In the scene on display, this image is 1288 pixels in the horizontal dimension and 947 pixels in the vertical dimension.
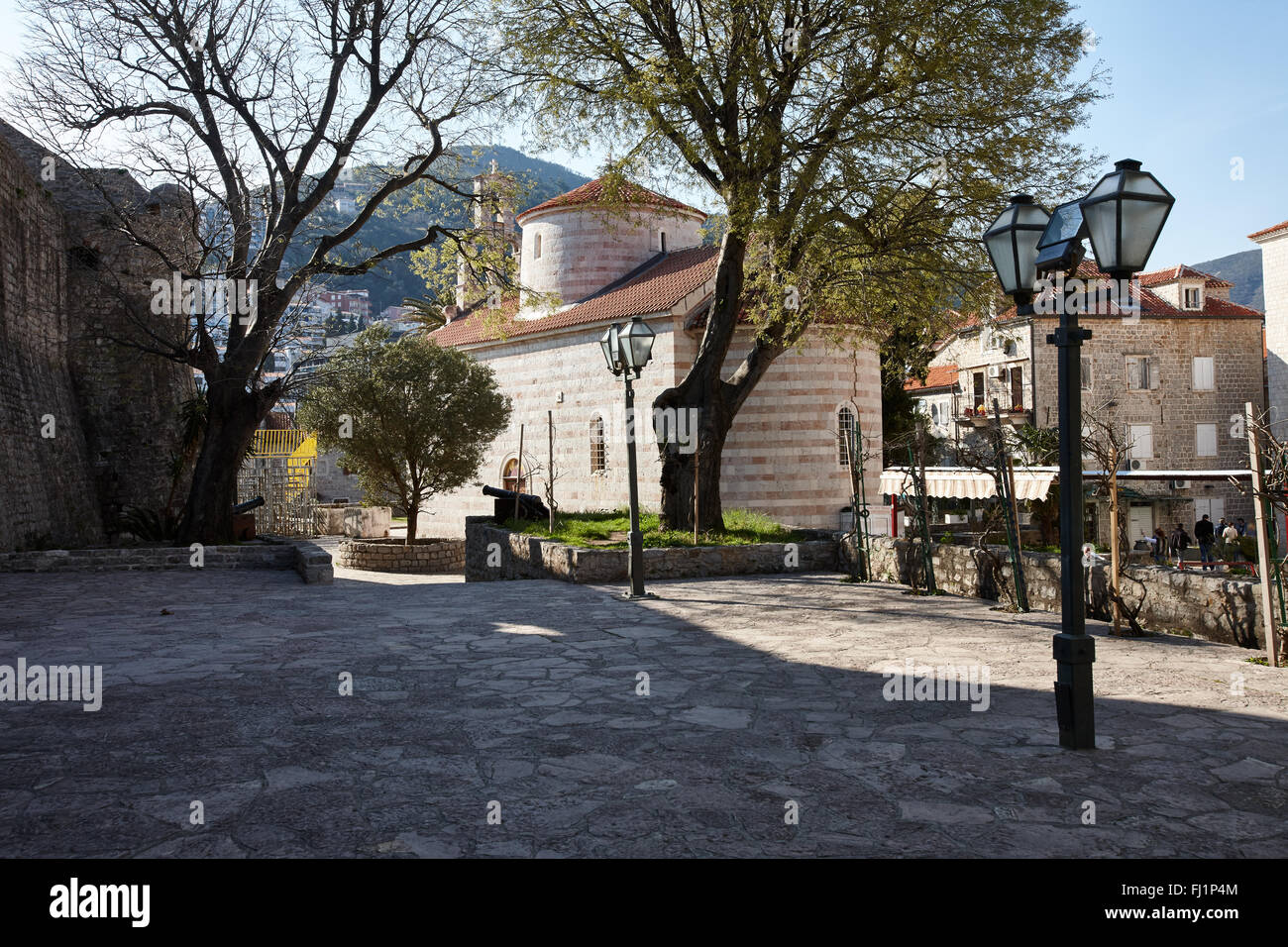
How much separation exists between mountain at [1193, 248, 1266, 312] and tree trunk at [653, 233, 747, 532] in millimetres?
176456

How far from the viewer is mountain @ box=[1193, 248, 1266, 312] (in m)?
166

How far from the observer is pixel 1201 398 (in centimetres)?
3581

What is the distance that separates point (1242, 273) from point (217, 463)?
668ft

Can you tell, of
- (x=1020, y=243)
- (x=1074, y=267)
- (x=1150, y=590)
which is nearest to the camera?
(x=1074, y=267)

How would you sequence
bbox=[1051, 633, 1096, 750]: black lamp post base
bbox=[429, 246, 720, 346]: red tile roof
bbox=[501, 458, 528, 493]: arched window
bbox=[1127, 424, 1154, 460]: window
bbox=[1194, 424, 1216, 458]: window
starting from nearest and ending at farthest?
bbox=[1051, 633, 1096, 750]: black lamp post base, bbox=[429, 246, 720, 346]: red tile roof, bbox=[501, 458, 528, 493]: arched window, bbox=[1127, 424, 1154, 460]: window, bbox=[1194, 424, 1216, 458]: window

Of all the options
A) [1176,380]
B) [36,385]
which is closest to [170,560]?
[36,385]

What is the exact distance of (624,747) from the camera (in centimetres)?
485

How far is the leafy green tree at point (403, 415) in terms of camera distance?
23031mm

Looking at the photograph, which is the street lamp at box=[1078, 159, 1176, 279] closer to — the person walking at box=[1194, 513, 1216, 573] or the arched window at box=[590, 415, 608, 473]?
the arched window at box=[590, 415, 608, 473]

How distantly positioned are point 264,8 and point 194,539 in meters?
9.80

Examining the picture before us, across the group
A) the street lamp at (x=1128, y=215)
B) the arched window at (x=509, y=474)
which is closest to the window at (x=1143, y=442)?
the arched window at (x=509, y=474)

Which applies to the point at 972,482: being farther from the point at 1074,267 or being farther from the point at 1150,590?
the point at 1074,267

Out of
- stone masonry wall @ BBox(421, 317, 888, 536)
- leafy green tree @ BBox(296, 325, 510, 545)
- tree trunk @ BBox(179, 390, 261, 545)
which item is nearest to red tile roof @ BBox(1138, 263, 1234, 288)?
stone masonry wall @ BBox(421, 317, 888, 536)

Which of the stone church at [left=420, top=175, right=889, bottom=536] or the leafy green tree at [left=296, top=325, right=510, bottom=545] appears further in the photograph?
the leafy green tree at [left=296, top=325, right=510, bottom=545]
